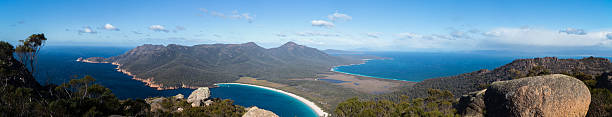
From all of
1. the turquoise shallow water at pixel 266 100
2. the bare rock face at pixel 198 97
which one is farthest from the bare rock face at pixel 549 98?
the turquoise shallow water at pixel 266 100

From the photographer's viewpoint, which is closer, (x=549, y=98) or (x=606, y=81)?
(x=549, y=98)

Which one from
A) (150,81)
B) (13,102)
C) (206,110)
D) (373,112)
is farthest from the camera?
(150,81)

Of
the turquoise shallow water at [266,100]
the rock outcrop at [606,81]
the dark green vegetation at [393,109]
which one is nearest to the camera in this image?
the rock outcrop at [606,81]

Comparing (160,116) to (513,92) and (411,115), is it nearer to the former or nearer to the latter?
(411,115)

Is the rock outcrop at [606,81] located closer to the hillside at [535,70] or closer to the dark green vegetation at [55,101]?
the hillside at [535,70]

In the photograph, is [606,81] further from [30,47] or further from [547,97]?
[30,47]

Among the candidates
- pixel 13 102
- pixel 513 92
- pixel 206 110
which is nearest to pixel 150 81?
pixel 206 110

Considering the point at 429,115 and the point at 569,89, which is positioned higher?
the point at 569,89

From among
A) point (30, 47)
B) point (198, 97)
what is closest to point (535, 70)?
point (198, 97)
